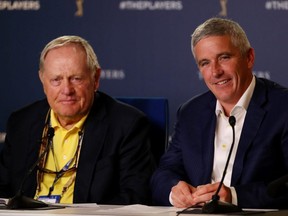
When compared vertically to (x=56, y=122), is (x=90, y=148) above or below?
below

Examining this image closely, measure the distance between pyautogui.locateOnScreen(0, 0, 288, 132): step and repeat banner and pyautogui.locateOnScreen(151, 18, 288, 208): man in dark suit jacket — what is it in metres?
1.28

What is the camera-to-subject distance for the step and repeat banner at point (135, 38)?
17.2 feet

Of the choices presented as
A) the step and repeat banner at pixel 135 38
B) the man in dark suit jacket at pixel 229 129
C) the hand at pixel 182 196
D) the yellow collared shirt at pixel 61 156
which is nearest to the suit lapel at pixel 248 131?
the man in dark suit jacket at pixel 229 129

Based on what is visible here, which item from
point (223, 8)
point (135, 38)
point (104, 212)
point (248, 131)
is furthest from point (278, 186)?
point (135, 38)

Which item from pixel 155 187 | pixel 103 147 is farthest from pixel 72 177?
pixel 155 187

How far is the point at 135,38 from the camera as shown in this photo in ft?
18.0

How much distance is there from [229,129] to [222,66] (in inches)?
12.9

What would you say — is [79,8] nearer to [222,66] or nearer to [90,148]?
[90,148]

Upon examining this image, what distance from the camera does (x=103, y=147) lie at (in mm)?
4176

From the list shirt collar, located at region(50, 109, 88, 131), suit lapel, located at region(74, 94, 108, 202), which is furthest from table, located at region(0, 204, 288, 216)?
shirt collar, located at region(50, 109, 88, 131)

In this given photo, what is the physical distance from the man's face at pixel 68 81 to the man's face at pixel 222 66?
0.68 m

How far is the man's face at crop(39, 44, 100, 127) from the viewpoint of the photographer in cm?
418

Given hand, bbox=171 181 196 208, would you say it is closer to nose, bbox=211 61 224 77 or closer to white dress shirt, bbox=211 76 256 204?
white dress shirt, bbox=211 76 256 204

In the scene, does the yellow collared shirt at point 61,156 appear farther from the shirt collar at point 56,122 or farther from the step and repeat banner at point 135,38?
the step and repeat banner at point 135,38
